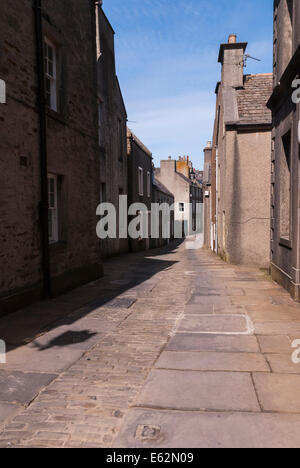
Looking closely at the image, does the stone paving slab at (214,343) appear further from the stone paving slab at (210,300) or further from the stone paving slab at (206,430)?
the stone paving slab at (210,300)

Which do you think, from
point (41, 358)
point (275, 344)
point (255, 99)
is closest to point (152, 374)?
point (41, 358)

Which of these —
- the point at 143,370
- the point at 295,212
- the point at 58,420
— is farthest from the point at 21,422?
the point at 295,212

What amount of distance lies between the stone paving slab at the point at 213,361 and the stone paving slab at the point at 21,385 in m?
1.39

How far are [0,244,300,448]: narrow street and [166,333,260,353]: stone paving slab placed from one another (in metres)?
0.02

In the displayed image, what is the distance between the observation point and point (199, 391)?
3.92 m

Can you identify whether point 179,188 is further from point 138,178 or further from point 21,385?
point 21,385

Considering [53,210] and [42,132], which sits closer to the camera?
[42,132]

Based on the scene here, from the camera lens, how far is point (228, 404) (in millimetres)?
3607

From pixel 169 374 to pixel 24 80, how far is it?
652 cm

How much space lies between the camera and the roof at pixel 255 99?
15.0 meters

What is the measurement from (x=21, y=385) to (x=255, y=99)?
50.0 ft

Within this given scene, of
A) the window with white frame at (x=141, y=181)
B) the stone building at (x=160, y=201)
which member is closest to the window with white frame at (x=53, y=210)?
the window with white frame at (x=141, y=181)

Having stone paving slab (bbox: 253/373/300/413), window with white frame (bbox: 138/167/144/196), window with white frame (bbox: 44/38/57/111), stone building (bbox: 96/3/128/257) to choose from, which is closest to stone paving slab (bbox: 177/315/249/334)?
stone paving slab (bbox: 253/373/300/413)

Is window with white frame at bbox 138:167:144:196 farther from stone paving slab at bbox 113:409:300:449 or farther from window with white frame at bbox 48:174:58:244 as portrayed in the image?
stone paving slab at bbox 113:409:300:449
